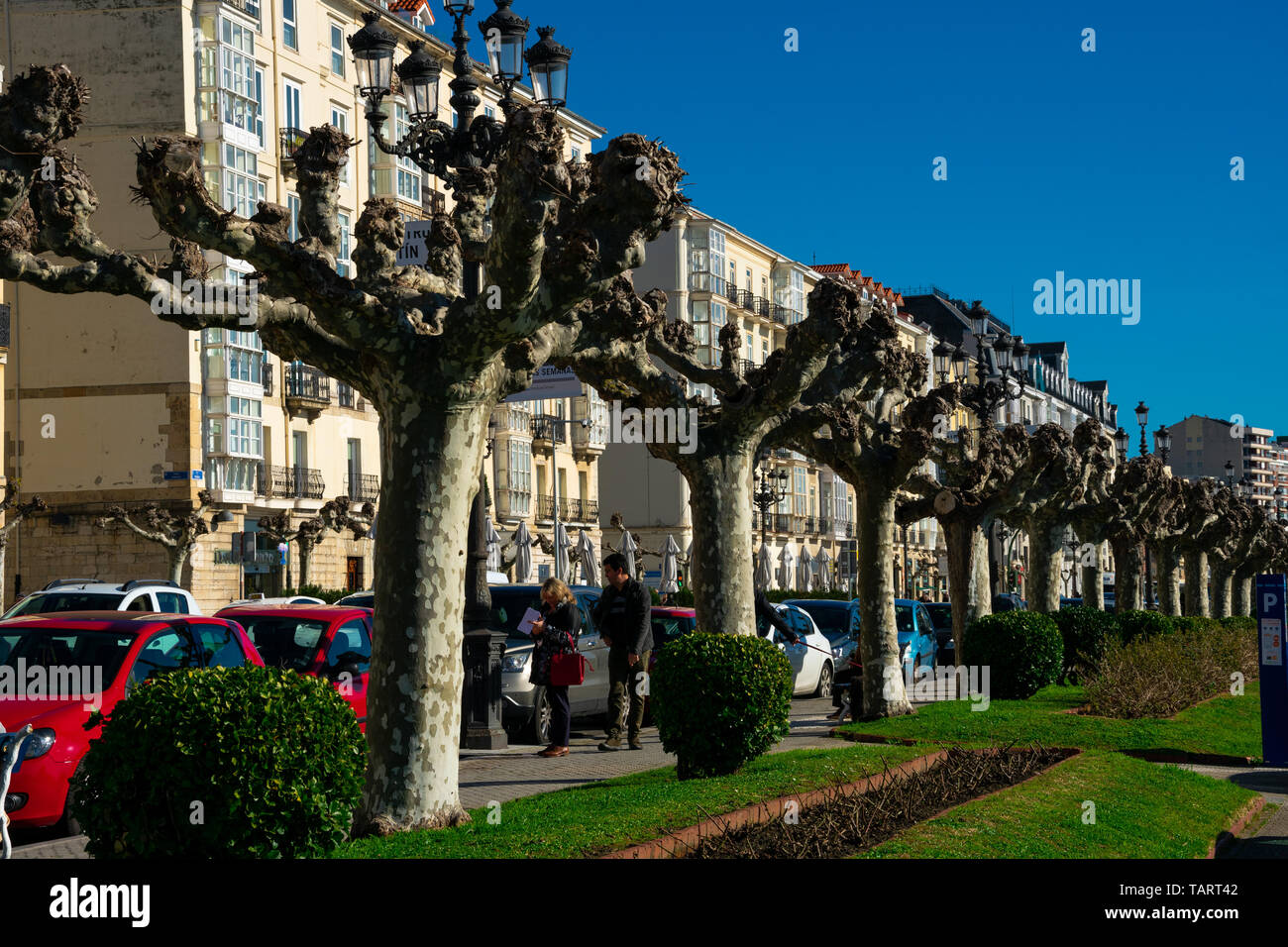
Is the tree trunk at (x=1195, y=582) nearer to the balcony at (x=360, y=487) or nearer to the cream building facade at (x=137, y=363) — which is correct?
the cream building facade at (x=137, y=363)

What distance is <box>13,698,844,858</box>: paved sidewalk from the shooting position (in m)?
10.2

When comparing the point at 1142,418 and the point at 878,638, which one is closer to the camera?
the point at 878,638

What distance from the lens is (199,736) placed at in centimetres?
698

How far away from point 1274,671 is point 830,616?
1428 cm

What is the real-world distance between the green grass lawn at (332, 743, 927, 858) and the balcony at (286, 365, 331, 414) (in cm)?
3774

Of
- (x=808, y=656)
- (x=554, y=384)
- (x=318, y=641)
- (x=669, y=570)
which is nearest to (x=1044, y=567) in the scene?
(x=808, y=656)

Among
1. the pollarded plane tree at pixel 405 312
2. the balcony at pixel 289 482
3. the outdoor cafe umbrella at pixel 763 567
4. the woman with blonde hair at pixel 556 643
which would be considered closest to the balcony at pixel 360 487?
the balcony at pixel 289 482

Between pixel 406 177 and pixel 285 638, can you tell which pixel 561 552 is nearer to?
pixel 406 177

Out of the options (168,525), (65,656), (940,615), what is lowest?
(940,615)

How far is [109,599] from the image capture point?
20500 mm

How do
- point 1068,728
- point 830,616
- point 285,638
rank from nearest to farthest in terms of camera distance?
1. point 285,638
2. point 1068,728
3. point 830,616

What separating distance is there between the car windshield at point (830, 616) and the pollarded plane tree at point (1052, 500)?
343 centimetres

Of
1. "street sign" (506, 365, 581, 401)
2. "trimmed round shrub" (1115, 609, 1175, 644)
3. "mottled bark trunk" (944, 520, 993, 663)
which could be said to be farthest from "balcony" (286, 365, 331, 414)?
"trimmed round shrub" (1115, 609, 1175, 644)
